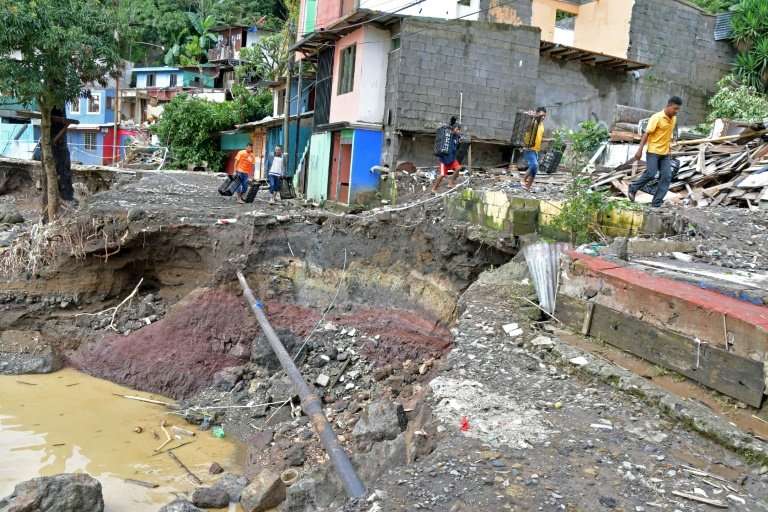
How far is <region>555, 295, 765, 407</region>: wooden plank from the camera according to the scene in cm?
388

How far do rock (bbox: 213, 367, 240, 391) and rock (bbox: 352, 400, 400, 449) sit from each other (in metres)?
3.83

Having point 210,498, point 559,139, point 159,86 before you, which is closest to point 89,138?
point 159,86

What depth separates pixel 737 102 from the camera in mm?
16766

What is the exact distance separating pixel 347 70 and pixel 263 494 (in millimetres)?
13495

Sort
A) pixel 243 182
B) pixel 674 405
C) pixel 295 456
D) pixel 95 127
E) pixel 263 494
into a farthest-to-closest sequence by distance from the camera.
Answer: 1. pixel 95 127
2. pixel 243 182
3. pixel 295 456
4. pixel 263 494
5. pixel 674 405

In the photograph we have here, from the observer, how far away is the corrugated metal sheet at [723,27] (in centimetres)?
1891

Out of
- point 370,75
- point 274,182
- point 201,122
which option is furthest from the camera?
point 201,122

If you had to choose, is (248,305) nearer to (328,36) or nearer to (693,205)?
(693,205)

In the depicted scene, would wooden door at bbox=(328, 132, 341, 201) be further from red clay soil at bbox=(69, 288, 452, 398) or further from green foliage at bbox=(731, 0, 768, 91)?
green foliage at bbox=(731, 0, 768, 91)

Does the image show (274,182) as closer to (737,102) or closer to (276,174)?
(276,174)

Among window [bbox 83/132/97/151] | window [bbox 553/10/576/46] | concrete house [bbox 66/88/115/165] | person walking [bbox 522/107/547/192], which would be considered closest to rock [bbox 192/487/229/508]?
person walking [bbox 522/107/547/192]

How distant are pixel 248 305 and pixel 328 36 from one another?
34.2ft

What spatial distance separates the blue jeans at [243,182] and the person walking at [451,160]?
16.3ft

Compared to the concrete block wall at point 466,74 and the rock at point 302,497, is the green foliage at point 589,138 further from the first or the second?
the rock at point 302,497
